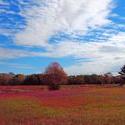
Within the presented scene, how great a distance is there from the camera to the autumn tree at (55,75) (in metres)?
95.4

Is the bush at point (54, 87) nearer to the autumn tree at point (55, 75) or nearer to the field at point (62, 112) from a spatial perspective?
the autumn tree at point (55, 75)

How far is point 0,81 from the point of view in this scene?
13938 centimetres

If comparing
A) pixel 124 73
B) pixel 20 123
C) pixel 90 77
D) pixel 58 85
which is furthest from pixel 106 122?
pixel 90 77

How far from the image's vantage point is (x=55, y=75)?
315 feet

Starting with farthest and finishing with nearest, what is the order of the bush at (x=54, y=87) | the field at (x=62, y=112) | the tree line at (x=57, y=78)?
the tree line at (x=57, y=78) < the bush at (x=54, y=87) < the field at (x=62, y=112)

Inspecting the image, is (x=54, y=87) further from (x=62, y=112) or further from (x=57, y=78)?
(x=62, y=112)

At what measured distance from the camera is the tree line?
315ft

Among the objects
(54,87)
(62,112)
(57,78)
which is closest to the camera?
(62,112)

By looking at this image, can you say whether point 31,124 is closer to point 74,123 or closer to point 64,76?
point 74,123

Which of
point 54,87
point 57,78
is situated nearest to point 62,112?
point 54,87

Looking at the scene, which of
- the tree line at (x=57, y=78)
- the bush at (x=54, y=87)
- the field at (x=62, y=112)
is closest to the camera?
the field at (x=62, y=112)

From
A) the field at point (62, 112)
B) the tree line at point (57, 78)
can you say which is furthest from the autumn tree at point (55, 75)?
the field at point (62, 112)

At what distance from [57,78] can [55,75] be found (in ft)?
2.94

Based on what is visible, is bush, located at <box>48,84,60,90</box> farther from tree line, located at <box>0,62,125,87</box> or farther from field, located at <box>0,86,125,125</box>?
field, located at <box>0,86,125,125</box>
